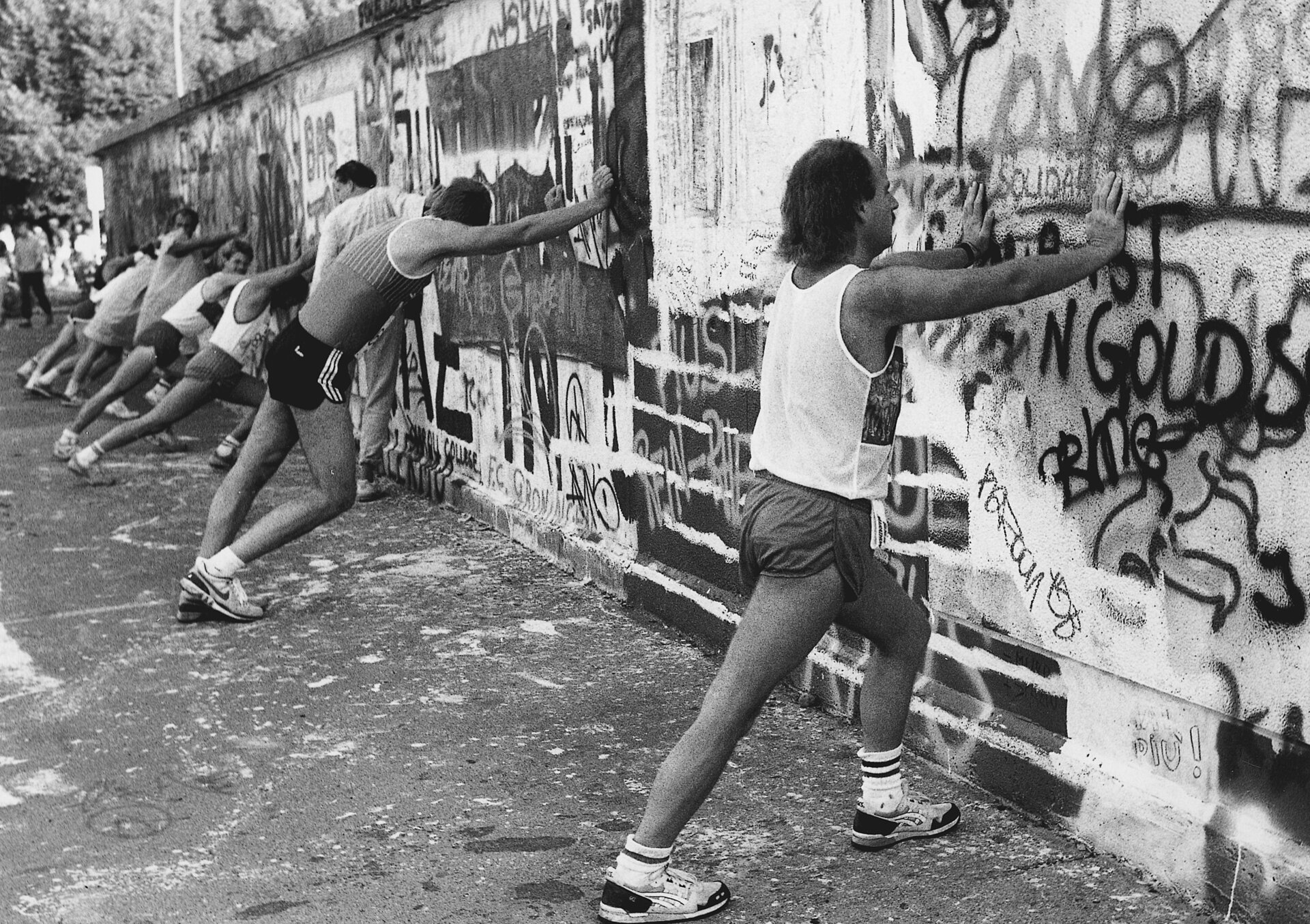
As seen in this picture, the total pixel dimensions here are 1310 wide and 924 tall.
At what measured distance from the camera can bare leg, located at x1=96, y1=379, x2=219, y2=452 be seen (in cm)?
956

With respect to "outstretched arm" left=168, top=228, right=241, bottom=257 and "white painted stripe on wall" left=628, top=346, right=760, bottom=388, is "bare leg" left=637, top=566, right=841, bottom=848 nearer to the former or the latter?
"white painted stripe on wall" left=628, top=346, right=760, bottom=388

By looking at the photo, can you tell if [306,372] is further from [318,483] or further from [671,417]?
[671,417]

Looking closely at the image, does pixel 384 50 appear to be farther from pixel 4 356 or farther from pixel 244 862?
pixel 4 356

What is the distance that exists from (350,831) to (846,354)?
1872mm

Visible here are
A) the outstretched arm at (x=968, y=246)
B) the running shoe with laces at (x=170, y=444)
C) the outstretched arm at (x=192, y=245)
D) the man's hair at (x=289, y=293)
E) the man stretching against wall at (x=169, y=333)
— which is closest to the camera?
the outstretched arm at (x=968, y=246)

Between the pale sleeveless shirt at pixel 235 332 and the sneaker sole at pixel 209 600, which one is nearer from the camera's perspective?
the sneaker sole at pixel 209 600

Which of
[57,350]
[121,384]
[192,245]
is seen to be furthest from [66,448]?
[57,350]

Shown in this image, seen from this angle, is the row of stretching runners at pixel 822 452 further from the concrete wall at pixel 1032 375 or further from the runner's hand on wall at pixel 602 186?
the runner's hand on wall at pixel 602 186

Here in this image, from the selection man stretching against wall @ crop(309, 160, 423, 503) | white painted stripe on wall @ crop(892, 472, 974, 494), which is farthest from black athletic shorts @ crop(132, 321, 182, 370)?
white painted stripe on wall @ crop(892, 472, 974, 494)

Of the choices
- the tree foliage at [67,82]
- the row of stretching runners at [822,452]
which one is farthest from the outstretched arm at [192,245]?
the tree foliage at [67,82]

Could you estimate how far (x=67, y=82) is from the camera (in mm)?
40062

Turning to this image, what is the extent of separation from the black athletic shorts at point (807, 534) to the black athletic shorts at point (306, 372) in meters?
3.08

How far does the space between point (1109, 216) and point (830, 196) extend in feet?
2.14

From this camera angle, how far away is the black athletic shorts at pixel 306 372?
6.23m
